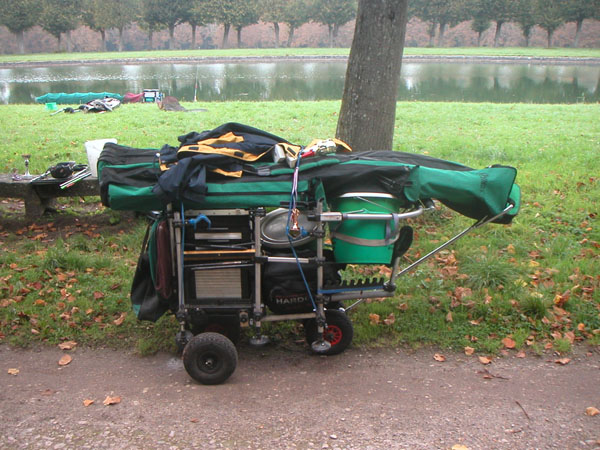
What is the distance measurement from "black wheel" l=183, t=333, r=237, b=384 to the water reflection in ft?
62.3

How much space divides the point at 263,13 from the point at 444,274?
66450 mm

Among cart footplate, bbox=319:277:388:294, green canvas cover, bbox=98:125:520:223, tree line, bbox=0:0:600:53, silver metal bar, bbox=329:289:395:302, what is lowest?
silver metal bar, bbox=329:289:395:302

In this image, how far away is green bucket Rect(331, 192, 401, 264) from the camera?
12.4 ft

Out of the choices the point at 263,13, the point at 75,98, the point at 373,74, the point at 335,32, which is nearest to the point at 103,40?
the point at 263,13

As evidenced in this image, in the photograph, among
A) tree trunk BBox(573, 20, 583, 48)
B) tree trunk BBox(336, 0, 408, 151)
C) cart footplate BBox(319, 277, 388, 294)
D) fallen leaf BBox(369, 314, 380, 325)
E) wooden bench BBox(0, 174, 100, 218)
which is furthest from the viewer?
tree trunk BBox(573, 20, 583, 48)

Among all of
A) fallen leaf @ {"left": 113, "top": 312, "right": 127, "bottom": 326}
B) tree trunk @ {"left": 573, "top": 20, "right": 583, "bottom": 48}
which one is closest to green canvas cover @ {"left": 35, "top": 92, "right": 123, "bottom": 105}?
fallen leaf @ {"left": 113, "top": 312, "right": 127, "bottom": 326}

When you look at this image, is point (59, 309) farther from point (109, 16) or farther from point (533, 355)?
point (109, 16)

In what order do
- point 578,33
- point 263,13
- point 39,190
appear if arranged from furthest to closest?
point 263,13 → point 578,33 → point 39,190

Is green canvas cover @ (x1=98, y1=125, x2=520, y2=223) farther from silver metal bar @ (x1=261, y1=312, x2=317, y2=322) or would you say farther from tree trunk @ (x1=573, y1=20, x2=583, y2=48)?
tree trunk @ (x1=573, y1=20, x2=583, y2=48)

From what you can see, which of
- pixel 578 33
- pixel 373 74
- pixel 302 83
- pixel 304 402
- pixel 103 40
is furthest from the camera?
pixel 103 40

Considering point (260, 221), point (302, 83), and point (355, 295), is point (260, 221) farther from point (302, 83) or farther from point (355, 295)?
A: point (302, 83)

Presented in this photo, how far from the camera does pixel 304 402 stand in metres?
3.65

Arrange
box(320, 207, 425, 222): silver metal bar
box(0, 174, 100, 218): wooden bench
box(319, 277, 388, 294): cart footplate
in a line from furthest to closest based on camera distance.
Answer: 1. box(0, 174, 100, 218): wooden bench
2. box(319, 277, 388, 294): cart footplate
3. box(320, 207, 425, 222): silver metal bar

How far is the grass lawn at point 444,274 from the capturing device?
4582mm
